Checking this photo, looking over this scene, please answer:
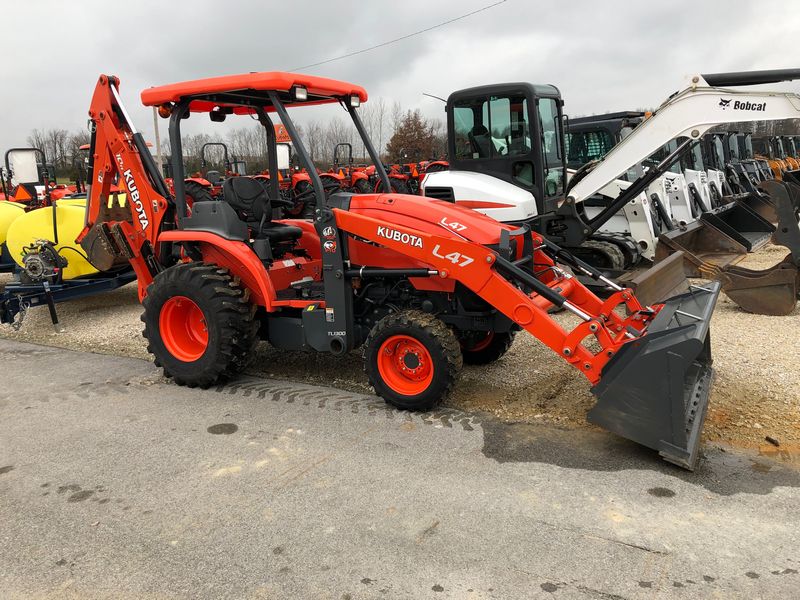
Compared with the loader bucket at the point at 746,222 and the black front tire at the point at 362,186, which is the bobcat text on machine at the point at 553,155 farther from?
the black front tire at the point at 362,186

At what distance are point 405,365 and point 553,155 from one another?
14.4 ft

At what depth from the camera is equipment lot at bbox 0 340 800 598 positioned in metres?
2.79

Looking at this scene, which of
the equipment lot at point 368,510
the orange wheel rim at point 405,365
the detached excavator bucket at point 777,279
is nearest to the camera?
the equipment lot at point 368,510

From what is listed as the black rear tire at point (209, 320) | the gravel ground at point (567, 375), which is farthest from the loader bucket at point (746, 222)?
the black rear tire at point (209, 320)

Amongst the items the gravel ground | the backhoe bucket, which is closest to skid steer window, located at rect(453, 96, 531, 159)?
the backhoe bucket

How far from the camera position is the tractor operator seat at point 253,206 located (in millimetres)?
5344

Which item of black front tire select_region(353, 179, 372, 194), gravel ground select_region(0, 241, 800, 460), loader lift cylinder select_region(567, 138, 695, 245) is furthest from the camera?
black front tire select_region(353, 179, 372, 194)

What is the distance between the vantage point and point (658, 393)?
140 inches

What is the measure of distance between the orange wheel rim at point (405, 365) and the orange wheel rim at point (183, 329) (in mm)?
1583

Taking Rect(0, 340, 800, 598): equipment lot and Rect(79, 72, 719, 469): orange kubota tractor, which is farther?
Rect(79, 72, 719, 469): orange kubota tractor

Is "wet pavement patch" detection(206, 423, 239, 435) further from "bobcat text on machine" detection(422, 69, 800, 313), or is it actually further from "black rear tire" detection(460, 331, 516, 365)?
"bobcat text on machine" detection(422, 69, 800, 313)

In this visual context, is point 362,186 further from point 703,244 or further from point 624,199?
point 624,199

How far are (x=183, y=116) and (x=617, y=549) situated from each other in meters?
4.35

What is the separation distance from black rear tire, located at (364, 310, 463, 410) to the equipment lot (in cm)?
19
